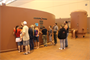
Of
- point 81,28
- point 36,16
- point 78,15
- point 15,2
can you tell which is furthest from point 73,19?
point 15,2

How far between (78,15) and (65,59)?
27.0 ft

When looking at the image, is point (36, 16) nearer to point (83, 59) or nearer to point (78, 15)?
point (83, 59)

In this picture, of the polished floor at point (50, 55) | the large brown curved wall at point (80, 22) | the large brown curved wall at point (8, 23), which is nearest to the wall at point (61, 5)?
the large brown curved wall at point (80, 22)

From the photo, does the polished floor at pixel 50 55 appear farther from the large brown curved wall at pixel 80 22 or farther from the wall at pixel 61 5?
the wall at pixel 61 5

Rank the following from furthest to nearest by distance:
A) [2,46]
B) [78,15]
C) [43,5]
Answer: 1. [43,5]
2. [78,15]
3. [2,46]

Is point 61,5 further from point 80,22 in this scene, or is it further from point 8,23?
point 8,23

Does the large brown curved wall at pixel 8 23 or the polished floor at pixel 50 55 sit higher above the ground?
the large brown curved wall at pixel 8 23

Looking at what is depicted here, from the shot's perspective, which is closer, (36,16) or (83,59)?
(83,59)

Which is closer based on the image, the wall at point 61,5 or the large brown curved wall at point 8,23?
the large brown curved wall at point 8,23

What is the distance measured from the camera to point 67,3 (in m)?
17.2

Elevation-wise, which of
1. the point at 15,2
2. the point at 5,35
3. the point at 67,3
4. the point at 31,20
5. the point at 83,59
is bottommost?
the point at 83,59

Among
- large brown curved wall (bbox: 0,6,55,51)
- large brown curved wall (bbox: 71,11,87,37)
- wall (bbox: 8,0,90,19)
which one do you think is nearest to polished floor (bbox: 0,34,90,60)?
large brown curved wall (bbox: 0,6,55,51)

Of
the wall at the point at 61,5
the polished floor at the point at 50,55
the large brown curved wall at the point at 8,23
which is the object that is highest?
the wall at the point at 61,5

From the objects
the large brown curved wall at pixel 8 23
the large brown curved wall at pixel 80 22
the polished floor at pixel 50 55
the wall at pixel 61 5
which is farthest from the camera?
the wall at pixel 61 5
